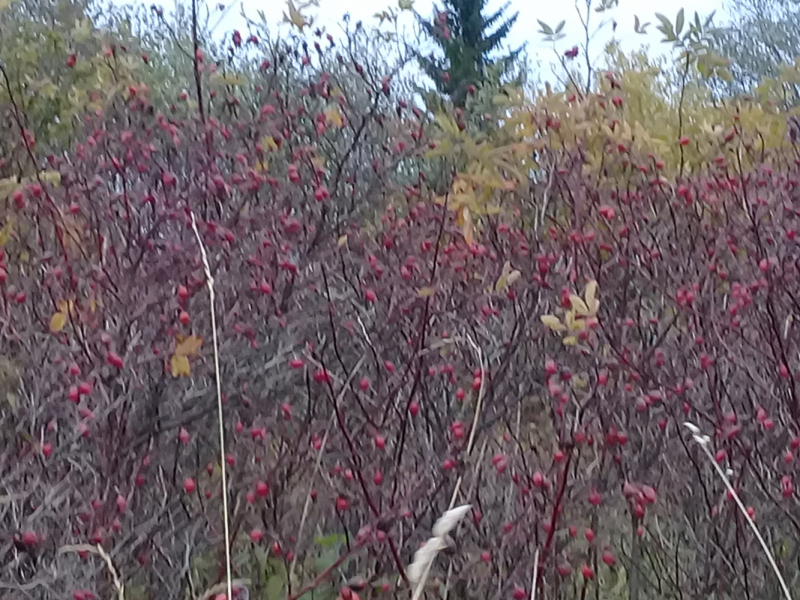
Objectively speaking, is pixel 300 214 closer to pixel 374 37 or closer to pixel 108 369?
pixel 108 369

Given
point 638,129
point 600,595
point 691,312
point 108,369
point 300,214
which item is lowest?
point 600,595

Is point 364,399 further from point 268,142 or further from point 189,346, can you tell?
point 268,142

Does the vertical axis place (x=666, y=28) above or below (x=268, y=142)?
above

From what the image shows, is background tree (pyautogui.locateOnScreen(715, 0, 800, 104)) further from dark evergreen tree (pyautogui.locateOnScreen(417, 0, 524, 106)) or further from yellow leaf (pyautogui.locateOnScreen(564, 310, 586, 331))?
yellow leaf (pyautogui.locateOnScreen(564, 310, 586, 331))

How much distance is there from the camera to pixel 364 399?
92.7 inches

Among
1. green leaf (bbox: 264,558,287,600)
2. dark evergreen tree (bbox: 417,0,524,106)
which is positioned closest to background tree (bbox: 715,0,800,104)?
dark evergreen tree (bbox: 417,0,524,106)

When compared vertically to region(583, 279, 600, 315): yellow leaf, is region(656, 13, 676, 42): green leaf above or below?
above

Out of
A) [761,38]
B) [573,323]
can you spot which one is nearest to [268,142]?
[573,323]

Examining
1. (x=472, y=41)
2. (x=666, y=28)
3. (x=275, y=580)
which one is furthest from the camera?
(x=472, y=41)

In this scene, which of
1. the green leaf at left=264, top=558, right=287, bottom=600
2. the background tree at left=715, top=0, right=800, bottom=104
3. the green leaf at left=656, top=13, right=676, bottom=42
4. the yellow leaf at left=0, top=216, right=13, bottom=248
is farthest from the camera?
the background tree at left=715, top=0, right=800, bottom=104

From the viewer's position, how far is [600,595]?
2.45m

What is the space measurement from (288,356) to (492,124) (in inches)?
226

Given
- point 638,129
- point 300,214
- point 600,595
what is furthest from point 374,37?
point 600,595

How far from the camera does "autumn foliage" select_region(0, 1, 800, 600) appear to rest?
1977 mm
